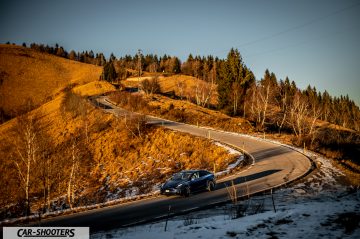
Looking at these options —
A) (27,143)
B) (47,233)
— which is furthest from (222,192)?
(27,143)

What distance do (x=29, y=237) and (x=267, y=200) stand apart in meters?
10.3

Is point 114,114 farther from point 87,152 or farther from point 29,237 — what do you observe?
point 29,237

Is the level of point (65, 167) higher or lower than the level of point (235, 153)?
lower

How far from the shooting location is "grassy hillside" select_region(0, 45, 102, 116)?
314 ft

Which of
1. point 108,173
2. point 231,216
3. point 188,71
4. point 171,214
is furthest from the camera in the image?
point 188,71

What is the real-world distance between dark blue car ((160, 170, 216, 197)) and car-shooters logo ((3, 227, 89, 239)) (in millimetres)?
6742

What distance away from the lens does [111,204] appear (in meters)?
17.1

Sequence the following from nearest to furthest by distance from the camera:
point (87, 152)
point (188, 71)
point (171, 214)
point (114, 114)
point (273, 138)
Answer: point (171, 214) → point (273, 138) → point (87, 152) → point (114, 114) → point (188, 71)

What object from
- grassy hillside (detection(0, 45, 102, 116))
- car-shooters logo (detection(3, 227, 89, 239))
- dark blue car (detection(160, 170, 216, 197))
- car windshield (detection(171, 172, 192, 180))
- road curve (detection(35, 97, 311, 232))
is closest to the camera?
car-shooters logo (detection(3, 227, 89, 239))

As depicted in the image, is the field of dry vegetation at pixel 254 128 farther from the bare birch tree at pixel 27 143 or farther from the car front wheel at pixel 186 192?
the bare birch tree at pixel 27 143

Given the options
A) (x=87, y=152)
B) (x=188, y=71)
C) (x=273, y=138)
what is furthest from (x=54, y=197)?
(x=188, y=71)

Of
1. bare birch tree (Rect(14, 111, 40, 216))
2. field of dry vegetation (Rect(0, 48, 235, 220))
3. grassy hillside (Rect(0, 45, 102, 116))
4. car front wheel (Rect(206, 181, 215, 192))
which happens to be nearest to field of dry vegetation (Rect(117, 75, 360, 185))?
field of dry vegetation (Rect(0, 48, 235, 220))

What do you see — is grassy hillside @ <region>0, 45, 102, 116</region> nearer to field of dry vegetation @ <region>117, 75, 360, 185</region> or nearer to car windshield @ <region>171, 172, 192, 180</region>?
field of dry vegetation @ <region>117, 75, 360, 185</region>

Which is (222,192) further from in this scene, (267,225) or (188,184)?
(267,225)
